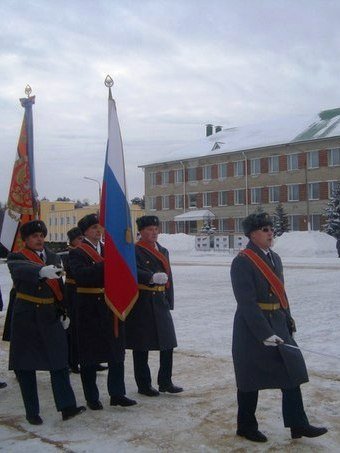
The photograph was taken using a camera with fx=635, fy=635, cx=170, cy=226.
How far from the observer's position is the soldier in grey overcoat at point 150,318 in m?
6.95

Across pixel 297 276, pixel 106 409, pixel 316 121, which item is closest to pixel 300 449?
pixel 106 409

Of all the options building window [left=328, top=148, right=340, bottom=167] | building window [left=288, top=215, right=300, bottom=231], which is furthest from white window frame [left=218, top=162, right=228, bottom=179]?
building window [left=328, top=148, right=340, bottom=167]

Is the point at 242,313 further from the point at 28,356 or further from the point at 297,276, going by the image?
the point at 297,276

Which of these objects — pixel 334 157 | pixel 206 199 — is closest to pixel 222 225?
pixel 206 199

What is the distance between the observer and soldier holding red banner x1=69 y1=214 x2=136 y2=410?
6.48 meters

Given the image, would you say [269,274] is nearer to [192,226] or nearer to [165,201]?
[192,226]

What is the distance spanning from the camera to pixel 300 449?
5199 millimetres

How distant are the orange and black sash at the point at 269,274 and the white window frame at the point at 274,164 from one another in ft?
181

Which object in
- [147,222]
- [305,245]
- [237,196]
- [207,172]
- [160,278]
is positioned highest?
[207,172]

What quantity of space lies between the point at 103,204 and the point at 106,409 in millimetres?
2118

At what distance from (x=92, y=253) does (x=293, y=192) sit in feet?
177

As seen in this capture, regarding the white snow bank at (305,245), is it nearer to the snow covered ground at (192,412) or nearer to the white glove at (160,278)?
the snow covered ground at (192,412)

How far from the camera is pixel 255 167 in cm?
6141

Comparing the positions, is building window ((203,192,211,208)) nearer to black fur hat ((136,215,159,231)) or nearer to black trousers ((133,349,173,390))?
black fur hat ((136,215,159,231))
